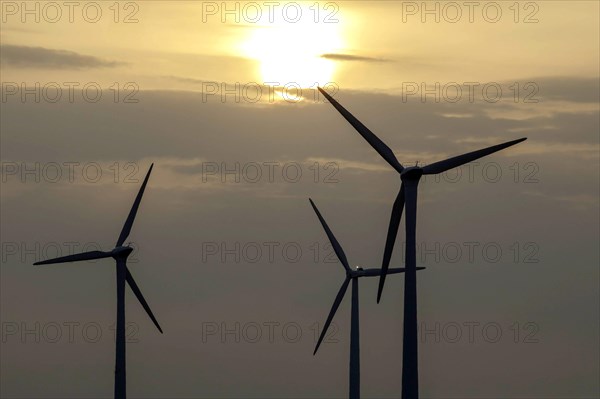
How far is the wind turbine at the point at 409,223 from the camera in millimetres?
106000

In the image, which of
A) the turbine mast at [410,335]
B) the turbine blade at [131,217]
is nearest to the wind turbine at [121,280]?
the turbine blade at [131,217]

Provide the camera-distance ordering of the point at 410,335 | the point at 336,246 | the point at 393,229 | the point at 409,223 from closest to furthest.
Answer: the point at 410,335 → the point at 409,223 → the point at 393,229 → the point at 336,246

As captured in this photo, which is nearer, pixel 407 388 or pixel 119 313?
pixel 407 388

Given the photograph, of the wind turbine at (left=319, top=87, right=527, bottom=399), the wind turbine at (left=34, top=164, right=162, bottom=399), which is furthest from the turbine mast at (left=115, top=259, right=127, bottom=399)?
the wind turbine at (left=319, top=87, right=527, bottom=399)

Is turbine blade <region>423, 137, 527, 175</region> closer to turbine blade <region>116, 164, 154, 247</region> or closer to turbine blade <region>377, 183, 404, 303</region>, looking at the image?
turbine blade <region>377, 183, 404, 303</region>

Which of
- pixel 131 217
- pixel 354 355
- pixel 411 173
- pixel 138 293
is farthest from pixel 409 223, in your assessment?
pixel 354 355

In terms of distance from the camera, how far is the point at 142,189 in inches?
5349

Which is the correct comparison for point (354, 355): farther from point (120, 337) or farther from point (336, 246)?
point (120, 337)

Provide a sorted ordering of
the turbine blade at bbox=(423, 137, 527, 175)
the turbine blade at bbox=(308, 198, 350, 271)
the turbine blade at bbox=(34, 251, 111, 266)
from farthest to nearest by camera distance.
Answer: the turbine blade at bbox=(308, 198, 350, 271)
the turbine blade at bbox=(34, 251, 111, 266)
the turbine blade at bbox=(423, 137, 527, 175)

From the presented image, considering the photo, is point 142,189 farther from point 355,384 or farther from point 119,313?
point 355,384

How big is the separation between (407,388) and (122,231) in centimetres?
3825

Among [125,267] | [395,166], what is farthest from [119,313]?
[395,166]

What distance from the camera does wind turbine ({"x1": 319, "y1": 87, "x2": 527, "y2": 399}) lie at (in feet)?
348

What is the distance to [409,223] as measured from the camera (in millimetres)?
108875
